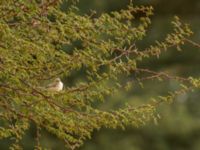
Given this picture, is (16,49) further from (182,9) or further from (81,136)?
(182,9)

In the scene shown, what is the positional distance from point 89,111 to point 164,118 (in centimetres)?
753

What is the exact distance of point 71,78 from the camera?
1391 cm

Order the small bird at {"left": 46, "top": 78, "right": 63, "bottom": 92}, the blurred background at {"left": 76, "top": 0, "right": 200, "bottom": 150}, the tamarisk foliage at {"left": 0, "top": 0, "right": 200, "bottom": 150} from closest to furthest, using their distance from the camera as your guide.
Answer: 1. the tamarisk foliage at {"left": 0, "top": 0, "right": 200, "bottom": 150}
2. the small bird at {"left": 46, "top": 78, "right": 63, "bottom": 92}
3. the blurred background at {"left": 76, "top": 0, "right": 200, "bottom": 150}

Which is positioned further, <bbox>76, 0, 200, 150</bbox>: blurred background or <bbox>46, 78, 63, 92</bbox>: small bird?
<bbox>76, 0, 200, 150</bbox>: blurred background

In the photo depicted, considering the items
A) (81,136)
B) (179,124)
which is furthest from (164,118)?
(81,136)

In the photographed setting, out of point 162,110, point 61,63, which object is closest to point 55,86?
point 61,63

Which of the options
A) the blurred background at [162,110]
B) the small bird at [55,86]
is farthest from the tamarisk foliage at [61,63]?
the blurred background at [162,110]

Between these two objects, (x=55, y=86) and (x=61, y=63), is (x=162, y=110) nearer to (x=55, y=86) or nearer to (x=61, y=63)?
(x=55, y=86)

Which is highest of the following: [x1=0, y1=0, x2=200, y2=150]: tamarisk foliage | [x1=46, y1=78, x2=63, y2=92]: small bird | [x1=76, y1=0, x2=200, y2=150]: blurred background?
[x1=0, y1=0, x2=200, y2=150]: tamarisk foliage

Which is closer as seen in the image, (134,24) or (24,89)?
(24,89)

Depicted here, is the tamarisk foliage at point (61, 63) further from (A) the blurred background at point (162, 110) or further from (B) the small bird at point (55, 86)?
(A) the blurred background at point (162, 110)

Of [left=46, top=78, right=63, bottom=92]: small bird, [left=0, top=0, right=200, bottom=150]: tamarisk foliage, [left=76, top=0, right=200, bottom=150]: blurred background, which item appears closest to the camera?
[left=0, top=0, right=200, bottom=150]: tamarisk foliage

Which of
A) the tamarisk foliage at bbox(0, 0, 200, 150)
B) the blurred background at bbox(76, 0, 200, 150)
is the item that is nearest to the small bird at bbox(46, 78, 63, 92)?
the tamarisk foliage at bbox(0, 0, 200, 150)

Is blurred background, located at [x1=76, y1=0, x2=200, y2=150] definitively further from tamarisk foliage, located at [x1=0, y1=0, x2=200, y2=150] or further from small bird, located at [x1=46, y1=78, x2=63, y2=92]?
tamarisk foliage, located at [x1=0, y1=0, x2=200, y2=150]
